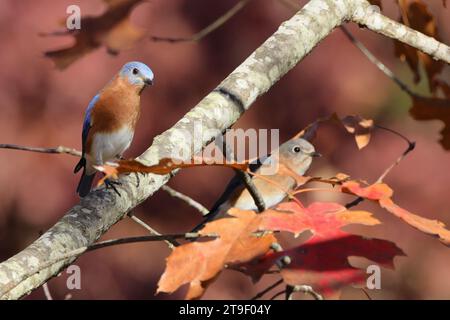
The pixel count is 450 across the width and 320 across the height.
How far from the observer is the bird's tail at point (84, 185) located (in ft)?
8.78

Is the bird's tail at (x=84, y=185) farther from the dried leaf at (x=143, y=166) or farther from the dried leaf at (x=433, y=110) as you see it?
the dried leaf at (x=143, y=166)

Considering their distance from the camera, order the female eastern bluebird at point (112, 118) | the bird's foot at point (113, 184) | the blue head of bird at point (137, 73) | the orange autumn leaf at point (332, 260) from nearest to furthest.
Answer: the orange autumn leaf at point (332, 260), the bird's foot at point (113, 184), the blue head of bird at point (137, 73), the female eastern bluebird at point (112, 118)

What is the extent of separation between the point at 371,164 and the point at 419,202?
0.73ft

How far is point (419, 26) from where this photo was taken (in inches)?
82.1

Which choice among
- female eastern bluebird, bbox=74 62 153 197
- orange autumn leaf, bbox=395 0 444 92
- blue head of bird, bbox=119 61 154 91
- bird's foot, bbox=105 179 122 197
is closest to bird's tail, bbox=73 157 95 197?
female eastern bluebird, bbox=74 62 153 197

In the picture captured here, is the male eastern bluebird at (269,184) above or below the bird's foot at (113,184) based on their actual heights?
below

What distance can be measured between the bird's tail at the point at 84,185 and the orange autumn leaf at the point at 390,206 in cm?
156

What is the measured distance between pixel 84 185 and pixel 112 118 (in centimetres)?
25

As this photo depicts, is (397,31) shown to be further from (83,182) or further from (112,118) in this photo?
(83,182)

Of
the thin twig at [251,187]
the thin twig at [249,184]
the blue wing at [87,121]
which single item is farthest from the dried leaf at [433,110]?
the blue wing at [87,121]

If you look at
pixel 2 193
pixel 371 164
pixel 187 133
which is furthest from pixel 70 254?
pixel 371 164

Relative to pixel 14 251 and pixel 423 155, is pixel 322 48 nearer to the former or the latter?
pixel 423 155

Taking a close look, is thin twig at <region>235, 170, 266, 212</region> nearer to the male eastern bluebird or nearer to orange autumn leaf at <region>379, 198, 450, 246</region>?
orange autumn leaf at <region>379, 198, 450, 246</region>

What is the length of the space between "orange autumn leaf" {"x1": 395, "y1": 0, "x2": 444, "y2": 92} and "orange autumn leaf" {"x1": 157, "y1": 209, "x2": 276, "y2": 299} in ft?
3.53
